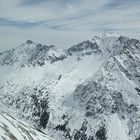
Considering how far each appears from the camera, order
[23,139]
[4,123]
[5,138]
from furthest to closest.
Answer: [4,123] → [23,139] → [5,138]

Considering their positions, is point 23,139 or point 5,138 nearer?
point 5,138

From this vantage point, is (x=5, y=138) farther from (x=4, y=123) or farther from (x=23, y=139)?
(x=4, y=123)

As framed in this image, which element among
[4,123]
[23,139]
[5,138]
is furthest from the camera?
[4,123]

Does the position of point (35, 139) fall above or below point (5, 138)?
below

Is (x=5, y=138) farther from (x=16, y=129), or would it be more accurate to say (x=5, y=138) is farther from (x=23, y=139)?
(x=16, y=129)

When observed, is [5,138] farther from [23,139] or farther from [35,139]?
[35,139]

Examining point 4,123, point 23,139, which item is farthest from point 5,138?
point 4,123

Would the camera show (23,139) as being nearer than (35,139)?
Yes
